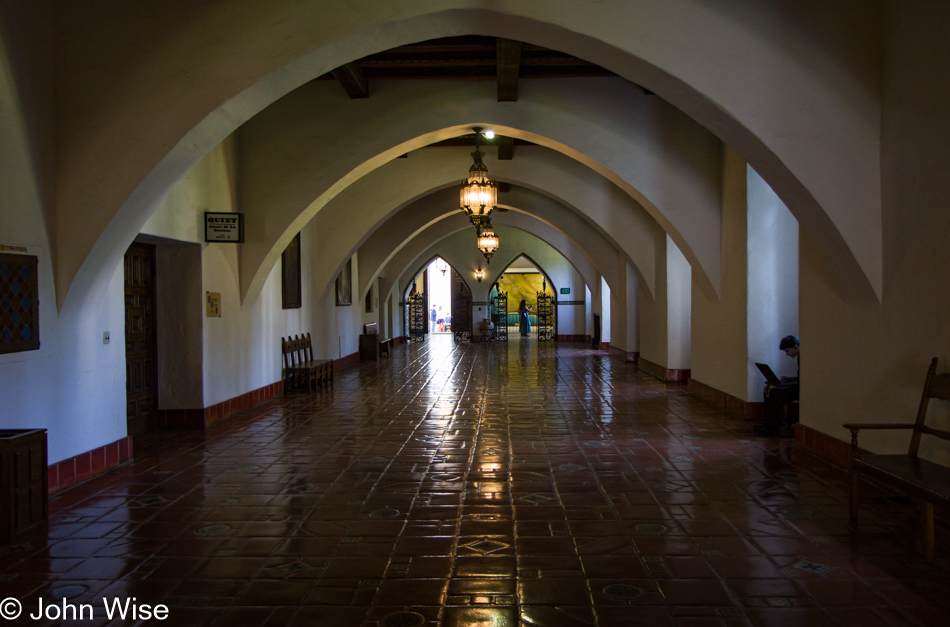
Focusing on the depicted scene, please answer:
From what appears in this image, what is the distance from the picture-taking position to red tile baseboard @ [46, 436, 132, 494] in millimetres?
4805

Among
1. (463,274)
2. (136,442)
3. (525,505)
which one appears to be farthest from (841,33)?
(463,274)

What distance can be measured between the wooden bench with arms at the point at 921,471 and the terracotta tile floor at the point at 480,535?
0.21 metres

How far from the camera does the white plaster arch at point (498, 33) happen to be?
187 inches

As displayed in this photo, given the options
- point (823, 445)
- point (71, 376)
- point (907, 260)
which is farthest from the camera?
point (823, 445)

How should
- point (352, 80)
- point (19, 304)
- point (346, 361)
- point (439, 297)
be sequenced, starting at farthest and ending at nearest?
point (439, 297), point (346, 361), point (352, 80), point (19, 304)

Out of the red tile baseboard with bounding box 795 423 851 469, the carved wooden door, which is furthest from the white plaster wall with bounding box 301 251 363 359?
the red tile baseboard with bounding box 795 423 851 469

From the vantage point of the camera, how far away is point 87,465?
5.19 metres

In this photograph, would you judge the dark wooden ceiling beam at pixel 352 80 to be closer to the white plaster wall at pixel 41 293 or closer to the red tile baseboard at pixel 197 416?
the white plaster wall at pixel 41 293

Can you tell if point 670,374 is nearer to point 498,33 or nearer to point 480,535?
point 498,33

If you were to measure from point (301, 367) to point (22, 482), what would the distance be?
6283mm

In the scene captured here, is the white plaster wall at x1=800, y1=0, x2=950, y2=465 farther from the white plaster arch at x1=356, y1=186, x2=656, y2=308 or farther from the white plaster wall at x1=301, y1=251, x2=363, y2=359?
the white plaster arch at x1=356, y1=186, x2=656, y2=308

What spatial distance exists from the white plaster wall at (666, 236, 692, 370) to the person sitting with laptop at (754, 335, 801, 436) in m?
4.18

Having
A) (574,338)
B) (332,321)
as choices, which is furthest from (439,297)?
(332,321)

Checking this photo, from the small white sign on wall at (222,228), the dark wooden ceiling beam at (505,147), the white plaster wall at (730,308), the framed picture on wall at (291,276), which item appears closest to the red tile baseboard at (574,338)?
the dark wooden ceiling beam at (505,147)
